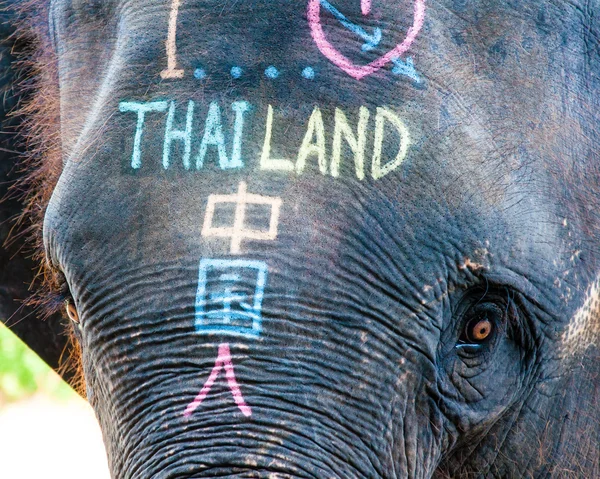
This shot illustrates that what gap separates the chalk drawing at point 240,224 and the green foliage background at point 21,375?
6863mm

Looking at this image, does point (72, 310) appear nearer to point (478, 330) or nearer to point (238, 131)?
point (238, 131)

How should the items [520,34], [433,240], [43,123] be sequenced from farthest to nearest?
1. [43,123]
2. [520,34]
3. [433,240]

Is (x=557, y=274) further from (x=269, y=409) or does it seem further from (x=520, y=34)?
(x=269, y=409)

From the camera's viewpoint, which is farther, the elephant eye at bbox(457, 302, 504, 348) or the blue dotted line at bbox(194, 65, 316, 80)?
the elephant eye at bbox(457, 302, 504, 348)

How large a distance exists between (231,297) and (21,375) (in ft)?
23.5

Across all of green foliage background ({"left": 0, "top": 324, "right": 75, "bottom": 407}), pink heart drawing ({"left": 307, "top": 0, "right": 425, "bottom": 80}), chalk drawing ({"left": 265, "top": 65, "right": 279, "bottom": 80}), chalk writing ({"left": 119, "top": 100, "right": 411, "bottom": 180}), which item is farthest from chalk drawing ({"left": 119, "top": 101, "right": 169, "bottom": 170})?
green foliage background ({"left": 0, "top": 324, "right": 75, "bottom": 407})

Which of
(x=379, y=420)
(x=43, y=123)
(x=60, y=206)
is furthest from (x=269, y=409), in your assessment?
(x=43, y=123)

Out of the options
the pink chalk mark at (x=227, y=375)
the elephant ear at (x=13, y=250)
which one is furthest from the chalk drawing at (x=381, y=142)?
the elephant ear at (x=13, y=250)

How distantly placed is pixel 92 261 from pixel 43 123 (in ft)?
2.65

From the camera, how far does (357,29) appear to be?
2252mm

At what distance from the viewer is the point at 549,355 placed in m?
2.41

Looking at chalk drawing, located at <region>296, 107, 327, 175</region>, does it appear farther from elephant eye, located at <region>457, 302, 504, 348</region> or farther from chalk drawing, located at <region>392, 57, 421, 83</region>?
elephant eye, located at <region>457, 302, 504, 348</region>

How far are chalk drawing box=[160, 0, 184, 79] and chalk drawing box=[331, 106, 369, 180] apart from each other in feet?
1.12

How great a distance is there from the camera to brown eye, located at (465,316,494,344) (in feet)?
7.54
